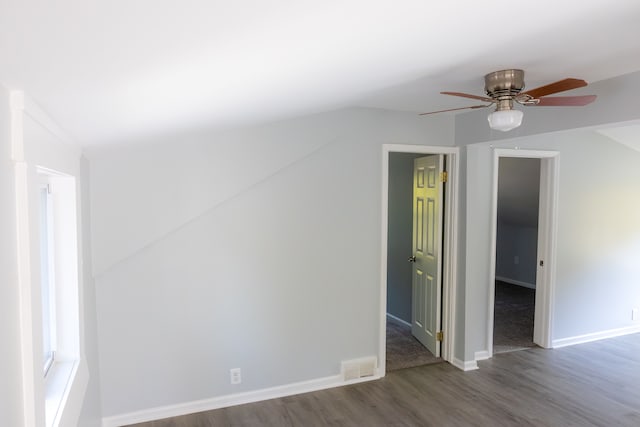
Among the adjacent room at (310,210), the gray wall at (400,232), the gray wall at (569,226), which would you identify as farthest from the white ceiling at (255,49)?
the gray wall at (400,232)

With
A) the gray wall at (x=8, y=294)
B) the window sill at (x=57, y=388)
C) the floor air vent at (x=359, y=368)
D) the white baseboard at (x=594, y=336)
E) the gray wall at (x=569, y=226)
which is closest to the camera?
the gray wall at (x=8, y=294)

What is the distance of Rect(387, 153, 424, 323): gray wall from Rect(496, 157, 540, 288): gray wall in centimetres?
133

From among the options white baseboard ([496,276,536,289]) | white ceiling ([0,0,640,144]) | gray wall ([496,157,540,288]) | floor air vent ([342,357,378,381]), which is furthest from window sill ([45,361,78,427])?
white baseboard ([496,276,536,289])

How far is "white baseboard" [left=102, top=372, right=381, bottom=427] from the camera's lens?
275cm

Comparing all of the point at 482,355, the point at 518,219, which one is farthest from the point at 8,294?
the point at 518,219

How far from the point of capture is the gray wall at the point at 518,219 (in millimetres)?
5023

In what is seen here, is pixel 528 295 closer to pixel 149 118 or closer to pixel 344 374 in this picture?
pixel 344 374

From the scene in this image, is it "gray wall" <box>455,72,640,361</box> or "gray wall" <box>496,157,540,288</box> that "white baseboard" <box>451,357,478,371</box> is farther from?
"gray wall" <box>496,157,540,288</box>

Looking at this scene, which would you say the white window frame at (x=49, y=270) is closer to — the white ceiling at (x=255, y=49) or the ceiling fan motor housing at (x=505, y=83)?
the white ceiling at (x=255, y=49)

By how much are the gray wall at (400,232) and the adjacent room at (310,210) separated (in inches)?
1.0

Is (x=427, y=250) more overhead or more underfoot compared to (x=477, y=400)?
more overhead

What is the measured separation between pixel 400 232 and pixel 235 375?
2.56 meters

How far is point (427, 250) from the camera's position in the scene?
399 cm

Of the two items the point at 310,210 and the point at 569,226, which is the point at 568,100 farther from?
the point at 569,226
